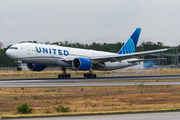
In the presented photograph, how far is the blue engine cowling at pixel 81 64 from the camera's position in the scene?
40.2 metres

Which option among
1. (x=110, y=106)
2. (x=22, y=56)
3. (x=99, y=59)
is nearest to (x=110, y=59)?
(x=99, y=59)

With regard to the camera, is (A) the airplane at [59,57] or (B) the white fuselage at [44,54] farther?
(A) the airplane at [59,57]

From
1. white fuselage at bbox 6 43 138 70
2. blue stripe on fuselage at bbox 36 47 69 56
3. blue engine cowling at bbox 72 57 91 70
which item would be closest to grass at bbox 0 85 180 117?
white fuselage at bbox 6 43 138 70

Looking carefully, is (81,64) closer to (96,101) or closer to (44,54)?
(44,54)

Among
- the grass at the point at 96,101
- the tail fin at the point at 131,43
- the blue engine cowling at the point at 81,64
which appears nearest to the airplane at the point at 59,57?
the blue engine cowling at the point at 81,64

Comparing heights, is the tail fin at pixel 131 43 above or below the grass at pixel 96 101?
above

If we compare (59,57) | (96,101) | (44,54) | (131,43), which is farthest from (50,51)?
(96,101)

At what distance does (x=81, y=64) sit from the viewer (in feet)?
132

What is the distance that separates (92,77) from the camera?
43.7 metres

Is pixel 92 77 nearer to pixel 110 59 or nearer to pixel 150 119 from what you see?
pixel 110 59

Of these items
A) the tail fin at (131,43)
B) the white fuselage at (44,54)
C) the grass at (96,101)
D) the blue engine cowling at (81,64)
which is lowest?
the grass at (96,101)

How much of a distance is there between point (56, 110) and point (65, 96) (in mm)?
5267

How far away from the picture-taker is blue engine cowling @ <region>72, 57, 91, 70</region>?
132 ft

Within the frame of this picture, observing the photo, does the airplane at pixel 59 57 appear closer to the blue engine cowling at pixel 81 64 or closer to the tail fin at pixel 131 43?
the blue engine cowling at pixel 81 64
